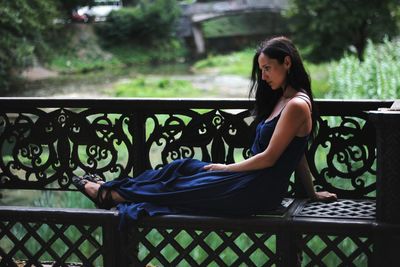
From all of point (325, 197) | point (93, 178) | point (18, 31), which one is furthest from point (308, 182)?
point (18, 31)

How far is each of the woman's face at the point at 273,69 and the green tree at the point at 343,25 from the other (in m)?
12.7

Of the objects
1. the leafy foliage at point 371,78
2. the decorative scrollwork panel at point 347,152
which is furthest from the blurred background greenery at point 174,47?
the decorative scrollwork panel at point 347,152

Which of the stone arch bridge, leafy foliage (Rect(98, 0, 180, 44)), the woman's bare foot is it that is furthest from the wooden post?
the stone arch bridge

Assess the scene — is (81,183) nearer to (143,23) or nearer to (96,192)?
(96,192)

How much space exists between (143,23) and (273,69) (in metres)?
25.1

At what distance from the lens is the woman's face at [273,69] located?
11.8 ft

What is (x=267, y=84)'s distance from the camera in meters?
3.76

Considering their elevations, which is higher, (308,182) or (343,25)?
(343,25)

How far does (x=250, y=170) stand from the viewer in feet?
11.7

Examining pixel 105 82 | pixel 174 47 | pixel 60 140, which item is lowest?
pixel 105 82

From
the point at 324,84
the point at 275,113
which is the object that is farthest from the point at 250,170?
the point at 324,84

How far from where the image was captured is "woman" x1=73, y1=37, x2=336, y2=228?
11.4ft

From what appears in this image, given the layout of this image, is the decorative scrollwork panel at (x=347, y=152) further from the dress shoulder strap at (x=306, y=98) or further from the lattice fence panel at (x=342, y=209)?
the dress shoulder strap at (x=306, y=98)

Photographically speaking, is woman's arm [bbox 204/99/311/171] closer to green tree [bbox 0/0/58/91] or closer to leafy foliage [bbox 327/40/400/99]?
leafy foliage [bbox 327/40/400/99]
